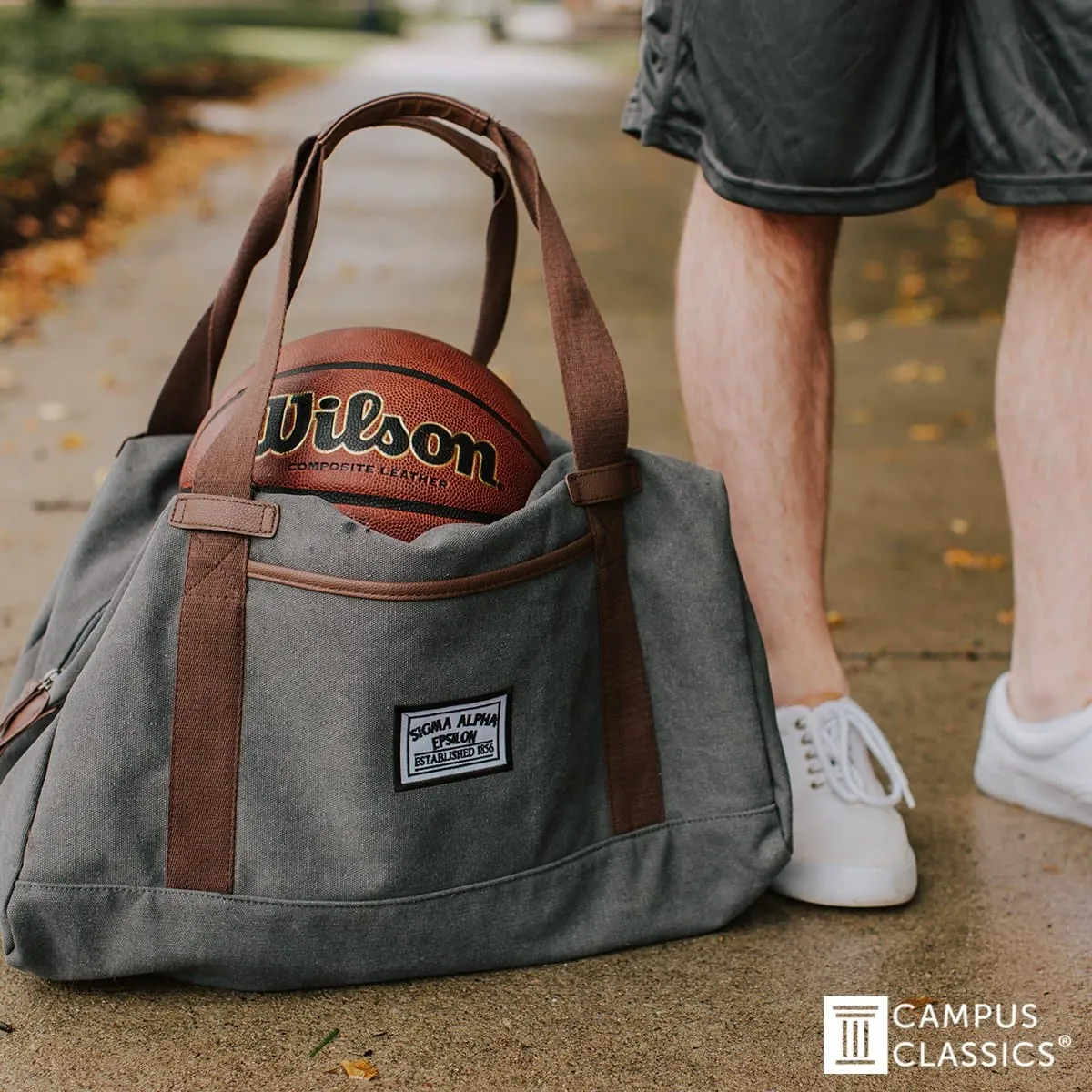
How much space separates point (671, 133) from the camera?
7.19ft

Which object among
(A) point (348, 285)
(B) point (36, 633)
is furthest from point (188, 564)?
(A) point (348, 285)

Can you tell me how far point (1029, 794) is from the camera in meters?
2.35

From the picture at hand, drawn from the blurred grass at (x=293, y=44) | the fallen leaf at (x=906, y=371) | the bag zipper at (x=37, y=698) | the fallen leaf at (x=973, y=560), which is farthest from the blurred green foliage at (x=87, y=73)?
the bag zipper at (x=37, y=698)

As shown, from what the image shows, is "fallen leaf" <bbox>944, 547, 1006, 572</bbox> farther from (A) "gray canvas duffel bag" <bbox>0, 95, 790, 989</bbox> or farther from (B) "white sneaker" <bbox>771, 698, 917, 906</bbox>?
(A) "gray canvas duffel bag" <bbox>0, 95, 790, 989</bbox>

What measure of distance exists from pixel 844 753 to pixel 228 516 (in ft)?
3.24

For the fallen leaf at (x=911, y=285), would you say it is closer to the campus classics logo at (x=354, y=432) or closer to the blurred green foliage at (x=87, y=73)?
the blurred green foliage at (x=87, y=73)

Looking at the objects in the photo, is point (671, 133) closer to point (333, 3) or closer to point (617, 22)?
point (617, 22)

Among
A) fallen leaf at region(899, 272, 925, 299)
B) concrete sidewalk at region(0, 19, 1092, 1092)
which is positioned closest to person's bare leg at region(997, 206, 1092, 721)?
concrete sidewalk at region(0, 19, 1092, 1092)

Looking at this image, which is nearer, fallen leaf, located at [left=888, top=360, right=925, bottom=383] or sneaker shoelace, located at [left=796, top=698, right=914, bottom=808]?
sneaker shoelace, located at [left=796, top=698, right=914, bottom=808]

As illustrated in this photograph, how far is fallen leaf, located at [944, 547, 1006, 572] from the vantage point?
134 inches

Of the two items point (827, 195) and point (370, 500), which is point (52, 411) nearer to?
point (370, 500)

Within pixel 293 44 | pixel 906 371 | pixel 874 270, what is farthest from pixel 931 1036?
pixel 293 44

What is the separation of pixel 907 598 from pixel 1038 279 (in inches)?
46.9

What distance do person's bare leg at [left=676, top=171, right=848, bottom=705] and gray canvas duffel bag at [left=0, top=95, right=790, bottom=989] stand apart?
0.24 meters
